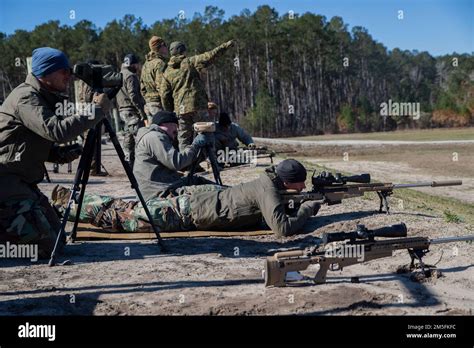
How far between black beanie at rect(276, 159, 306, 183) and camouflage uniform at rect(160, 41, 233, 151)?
4393mm

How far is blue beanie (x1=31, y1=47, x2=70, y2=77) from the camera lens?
204 inches

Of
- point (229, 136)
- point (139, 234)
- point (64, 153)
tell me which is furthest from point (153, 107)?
point (64, 153)

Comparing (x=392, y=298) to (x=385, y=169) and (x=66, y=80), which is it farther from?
(x=385, y=169)

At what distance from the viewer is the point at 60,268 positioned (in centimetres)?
517

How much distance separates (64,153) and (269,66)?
181ft

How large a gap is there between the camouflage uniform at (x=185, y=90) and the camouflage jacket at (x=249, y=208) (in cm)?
396

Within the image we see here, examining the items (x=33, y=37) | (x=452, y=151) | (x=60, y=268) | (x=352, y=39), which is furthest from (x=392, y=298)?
(x=352, y=39)

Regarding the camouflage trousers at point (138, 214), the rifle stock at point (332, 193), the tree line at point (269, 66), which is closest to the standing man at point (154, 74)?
the camouflage trousers at point (138, 214)

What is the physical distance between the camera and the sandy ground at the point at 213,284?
4.08m

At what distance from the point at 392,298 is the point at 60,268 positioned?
9.14ft

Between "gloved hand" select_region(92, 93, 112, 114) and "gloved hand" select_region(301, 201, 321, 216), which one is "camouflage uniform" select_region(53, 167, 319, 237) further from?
"gloved hand" select_region(92, 93, 112, 114)

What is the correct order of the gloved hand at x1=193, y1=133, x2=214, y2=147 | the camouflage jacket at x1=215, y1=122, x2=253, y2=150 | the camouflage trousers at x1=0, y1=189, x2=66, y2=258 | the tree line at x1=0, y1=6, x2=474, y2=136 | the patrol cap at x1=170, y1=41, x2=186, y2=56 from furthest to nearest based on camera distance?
the tree line at x1=0, y1=6, x2=474, y2=136, the camouflage jacket at x1=215, y1=122, x2=253, y2=150, the patrol cap at x1=170, y1=41, x2=186, y2=56, the gloved hand at x1=193, y1=133, x2=214, y2=147, the camouflage trousers at x1=0, y1=189, x2=66, y2=258

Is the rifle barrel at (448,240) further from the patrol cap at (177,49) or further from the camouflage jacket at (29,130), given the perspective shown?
the patrol cap at (177,49)

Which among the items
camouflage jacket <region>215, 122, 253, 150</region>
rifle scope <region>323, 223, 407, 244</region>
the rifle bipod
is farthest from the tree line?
rifle scope <region>323, 223, 407, 244</region>
